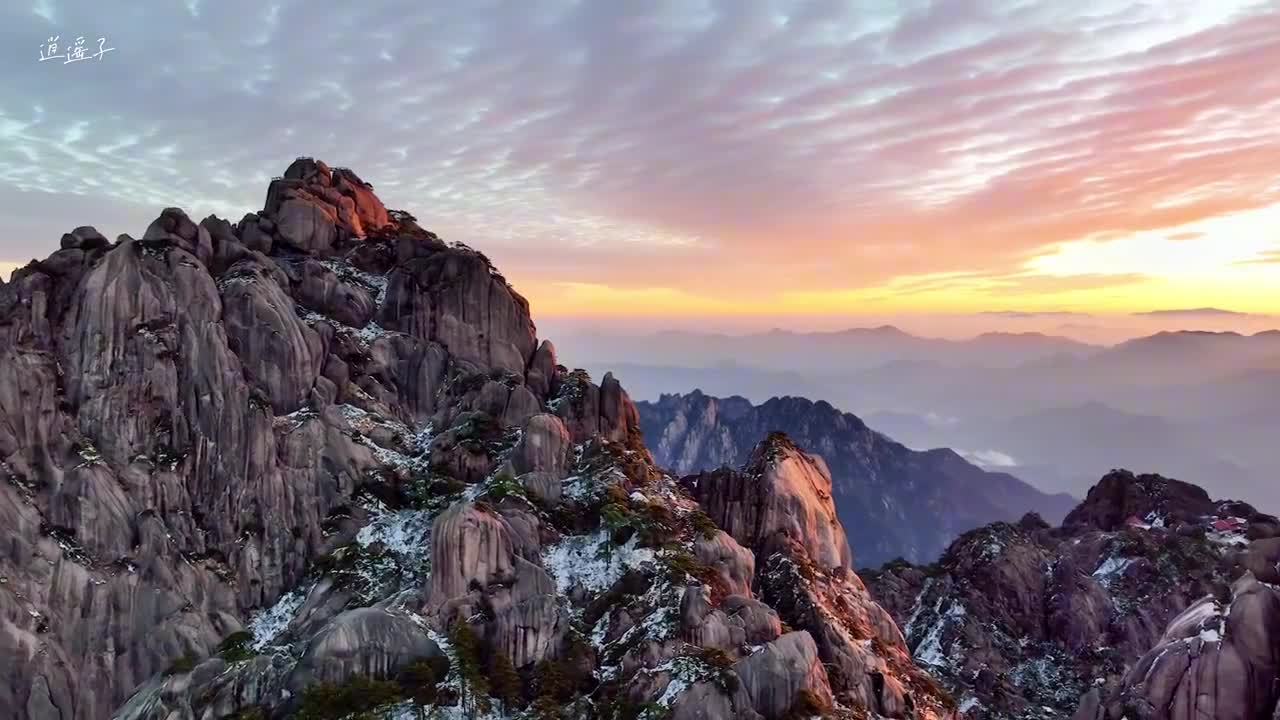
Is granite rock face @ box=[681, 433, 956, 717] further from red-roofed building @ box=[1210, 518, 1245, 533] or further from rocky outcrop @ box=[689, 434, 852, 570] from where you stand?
red-roofed building @ box=[1210, 518, 1245, 533]

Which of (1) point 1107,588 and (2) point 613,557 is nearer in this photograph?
(2) point 613,557

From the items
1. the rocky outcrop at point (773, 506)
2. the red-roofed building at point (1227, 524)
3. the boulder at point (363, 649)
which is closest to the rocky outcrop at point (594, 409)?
the rocky outcrop at point (773, 506)

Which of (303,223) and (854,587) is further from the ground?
(303,223)

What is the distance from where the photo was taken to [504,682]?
48.7 m

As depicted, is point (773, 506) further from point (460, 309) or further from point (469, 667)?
point (460, 309)

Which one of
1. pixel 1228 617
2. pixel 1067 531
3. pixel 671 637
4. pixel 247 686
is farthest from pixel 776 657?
pixel 1067 531

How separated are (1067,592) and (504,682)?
7452cm

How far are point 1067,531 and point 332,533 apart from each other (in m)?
108

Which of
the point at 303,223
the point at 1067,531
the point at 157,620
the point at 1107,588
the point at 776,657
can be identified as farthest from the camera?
the point at 1067,531

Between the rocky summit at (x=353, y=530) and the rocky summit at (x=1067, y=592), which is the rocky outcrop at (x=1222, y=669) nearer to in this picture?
the rocky summit at (x=353, y=530)

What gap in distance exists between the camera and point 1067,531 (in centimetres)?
11694

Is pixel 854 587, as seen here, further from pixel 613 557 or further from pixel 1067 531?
pixel 1067 531

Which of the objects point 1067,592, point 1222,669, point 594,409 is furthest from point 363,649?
point 1067,592

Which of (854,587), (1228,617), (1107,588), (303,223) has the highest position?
(303,223)
